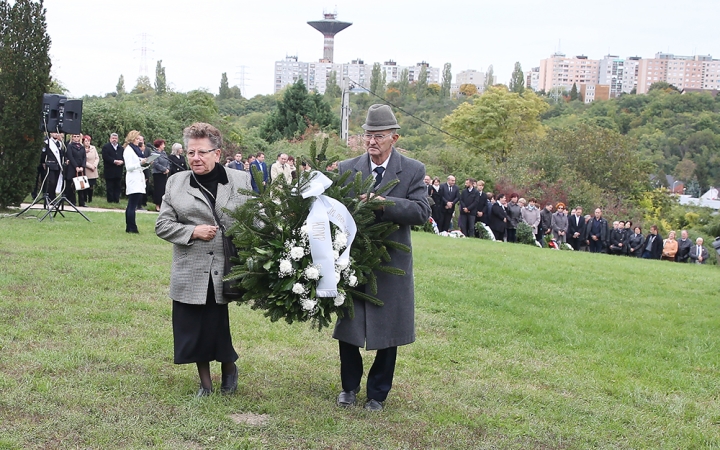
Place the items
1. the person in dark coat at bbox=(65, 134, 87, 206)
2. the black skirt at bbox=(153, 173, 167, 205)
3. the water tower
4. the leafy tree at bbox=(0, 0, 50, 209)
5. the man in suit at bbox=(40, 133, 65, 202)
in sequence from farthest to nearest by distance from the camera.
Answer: the water tower
the person in dark coat at bbox=(65, 134, 87, 206)
the black skirt at bbox=(153, 173, 167, 205)
the man in suit at bbox=(40, 133, 65, 202)
the leafy tree at bbox=(0, 0, 50, 209)

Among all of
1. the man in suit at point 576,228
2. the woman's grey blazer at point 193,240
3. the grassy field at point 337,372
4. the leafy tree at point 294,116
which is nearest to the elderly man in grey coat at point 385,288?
the grassy field at point 337,372

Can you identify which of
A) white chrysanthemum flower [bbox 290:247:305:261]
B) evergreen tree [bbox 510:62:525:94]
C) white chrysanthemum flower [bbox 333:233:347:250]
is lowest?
white chrysanthemum flower [bbox 290:247:305:261]

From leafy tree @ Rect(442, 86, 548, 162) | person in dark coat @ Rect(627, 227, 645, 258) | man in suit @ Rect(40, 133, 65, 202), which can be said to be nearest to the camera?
man in suit @ Rect(40, 133, 65, 202)

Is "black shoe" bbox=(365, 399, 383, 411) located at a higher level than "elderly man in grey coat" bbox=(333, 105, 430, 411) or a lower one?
lower

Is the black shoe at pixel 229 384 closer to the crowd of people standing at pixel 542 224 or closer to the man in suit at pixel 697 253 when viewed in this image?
the crowd of people standing at pixel 542 224

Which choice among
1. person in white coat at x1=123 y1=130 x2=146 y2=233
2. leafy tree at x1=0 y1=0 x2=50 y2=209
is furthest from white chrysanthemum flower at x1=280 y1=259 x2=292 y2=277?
leafy tree at x1=0 y1=0 x2=50 y2=209

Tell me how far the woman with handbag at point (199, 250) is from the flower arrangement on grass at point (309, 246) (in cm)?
24

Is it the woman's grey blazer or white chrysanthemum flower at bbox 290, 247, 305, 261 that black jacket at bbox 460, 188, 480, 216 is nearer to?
the woman's grey blazer

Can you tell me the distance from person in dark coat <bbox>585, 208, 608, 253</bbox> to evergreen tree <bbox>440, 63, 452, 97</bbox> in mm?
88726

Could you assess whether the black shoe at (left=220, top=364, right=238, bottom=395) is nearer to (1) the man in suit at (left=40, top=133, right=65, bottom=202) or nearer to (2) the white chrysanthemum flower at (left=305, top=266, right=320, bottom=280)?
(2) the white chrysanthemum flower at (left=305, top=266, right=320, bottom=280)

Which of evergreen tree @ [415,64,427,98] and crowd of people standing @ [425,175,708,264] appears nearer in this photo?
crowd of people standing @ [425,175,708,264]

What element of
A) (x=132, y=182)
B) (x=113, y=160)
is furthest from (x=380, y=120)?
(x=113, y=160)

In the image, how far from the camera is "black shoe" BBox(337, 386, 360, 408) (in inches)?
230

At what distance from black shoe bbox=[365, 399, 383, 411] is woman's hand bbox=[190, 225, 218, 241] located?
171 centimetres
